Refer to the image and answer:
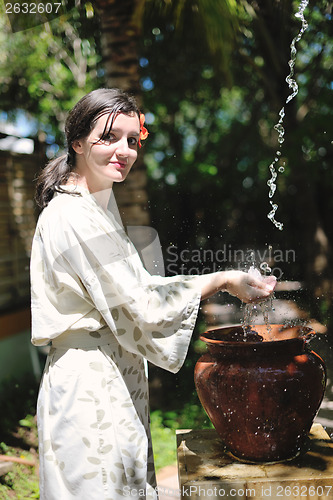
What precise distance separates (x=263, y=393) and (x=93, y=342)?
0.57m

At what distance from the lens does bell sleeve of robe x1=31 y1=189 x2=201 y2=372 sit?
1.47 metres

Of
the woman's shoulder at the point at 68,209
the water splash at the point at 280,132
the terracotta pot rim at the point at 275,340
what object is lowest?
the terracotta pot rim at the point at 275,340

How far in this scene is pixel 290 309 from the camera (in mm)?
5320

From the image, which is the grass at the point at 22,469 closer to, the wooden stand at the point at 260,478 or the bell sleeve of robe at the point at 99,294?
the wooden stand at the point at 260,478

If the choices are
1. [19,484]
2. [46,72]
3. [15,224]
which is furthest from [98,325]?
[46,72]

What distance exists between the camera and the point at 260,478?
1695mm

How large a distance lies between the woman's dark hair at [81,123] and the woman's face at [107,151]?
0.05ft

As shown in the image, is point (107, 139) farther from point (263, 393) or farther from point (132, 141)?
point (263, 393)

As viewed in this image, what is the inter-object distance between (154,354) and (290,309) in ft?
13.2

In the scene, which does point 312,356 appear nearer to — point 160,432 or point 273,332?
point 273,332

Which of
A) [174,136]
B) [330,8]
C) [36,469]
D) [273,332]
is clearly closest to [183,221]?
[174,136]

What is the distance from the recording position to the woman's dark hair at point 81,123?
1.59 meters

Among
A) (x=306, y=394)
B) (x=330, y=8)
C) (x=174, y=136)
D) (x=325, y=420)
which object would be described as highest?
(x=330, y=8)

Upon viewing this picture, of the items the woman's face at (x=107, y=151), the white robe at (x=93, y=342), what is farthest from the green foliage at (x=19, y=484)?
the woman's face at (x=107, y=151)
